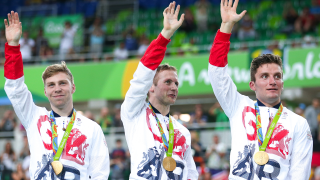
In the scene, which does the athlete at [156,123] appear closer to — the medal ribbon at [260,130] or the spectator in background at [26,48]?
the medal ribbon at [260,130]

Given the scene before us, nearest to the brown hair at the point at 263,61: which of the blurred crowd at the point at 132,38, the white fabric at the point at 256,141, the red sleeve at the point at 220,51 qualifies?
the white fabric at the point at 256,141

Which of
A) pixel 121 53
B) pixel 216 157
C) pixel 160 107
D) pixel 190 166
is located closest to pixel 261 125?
pixel 190 166

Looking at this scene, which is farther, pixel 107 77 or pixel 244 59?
pixel 107 77

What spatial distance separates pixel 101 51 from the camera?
16.7 m

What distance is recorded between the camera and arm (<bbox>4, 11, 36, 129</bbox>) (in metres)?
4.62

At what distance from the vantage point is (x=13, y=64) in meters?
4.62

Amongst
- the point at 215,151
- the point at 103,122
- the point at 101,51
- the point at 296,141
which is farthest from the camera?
the point at 101,51

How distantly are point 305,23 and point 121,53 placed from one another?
556cm

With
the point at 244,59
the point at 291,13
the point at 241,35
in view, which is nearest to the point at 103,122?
the point at 244,59

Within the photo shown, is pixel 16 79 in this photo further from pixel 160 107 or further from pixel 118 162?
pixel 118 162

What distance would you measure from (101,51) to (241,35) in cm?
464

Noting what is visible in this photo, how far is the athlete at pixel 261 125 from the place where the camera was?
4.31 m

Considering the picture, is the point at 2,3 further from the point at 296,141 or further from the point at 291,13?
the point at 296,141

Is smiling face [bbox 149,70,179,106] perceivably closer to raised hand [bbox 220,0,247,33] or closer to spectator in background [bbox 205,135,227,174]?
raised hand [bbox 220,0,247,33]
